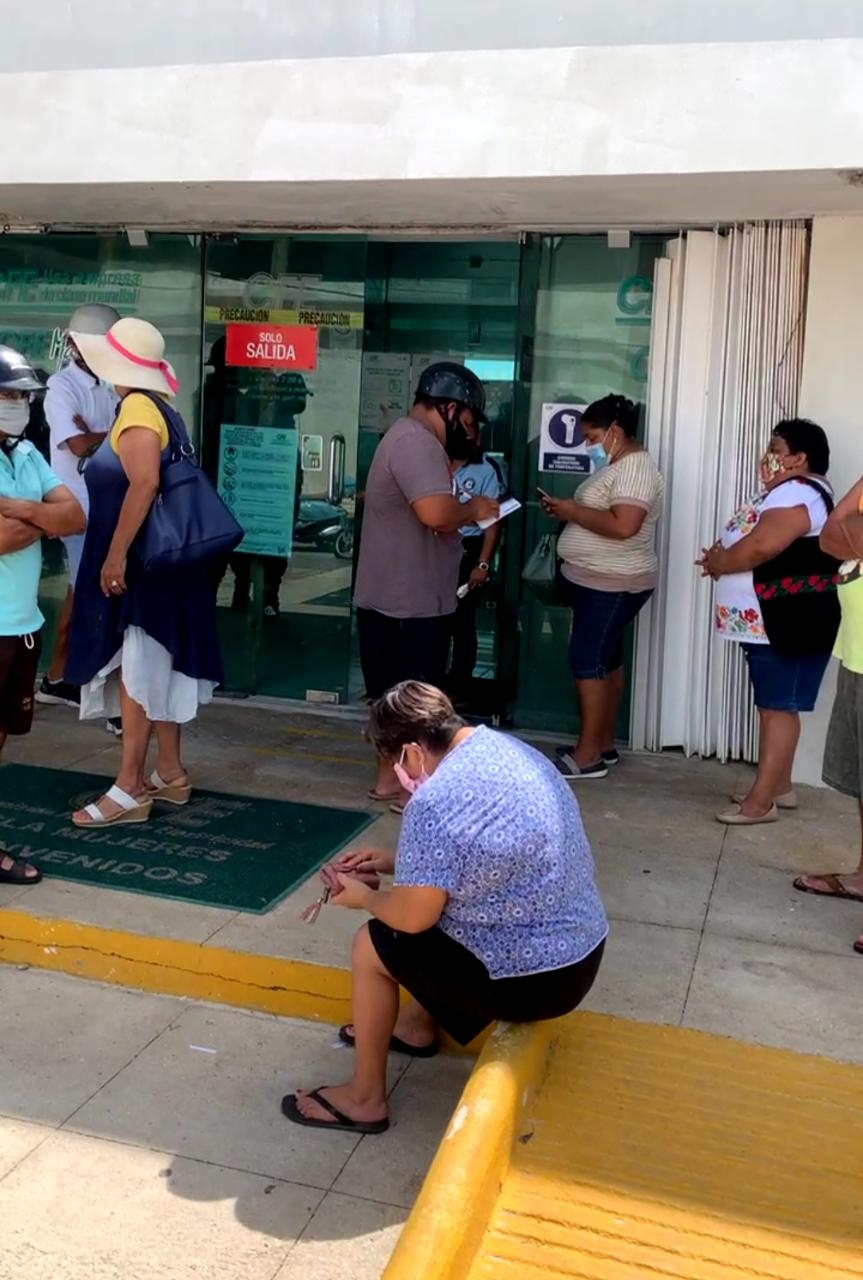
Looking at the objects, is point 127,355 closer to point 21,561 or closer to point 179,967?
point 21,561

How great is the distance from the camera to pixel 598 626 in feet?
19.4

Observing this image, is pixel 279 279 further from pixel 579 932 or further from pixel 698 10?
pixel 579 932

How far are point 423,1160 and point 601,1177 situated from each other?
53 centimetres

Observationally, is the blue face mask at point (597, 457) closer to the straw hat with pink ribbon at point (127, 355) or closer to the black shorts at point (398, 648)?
the black shorts at point (398, 648)

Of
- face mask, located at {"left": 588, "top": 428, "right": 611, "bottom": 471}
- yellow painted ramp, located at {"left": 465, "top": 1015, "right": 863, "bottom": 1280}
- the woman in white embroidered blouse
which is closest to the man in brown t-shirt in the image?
the woman in white embroidered blouse

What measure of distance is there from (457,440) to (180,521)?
1.20m

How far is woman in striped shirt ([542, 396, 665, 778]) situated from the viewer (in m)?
5.73

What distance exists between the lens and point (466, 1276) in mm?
2660

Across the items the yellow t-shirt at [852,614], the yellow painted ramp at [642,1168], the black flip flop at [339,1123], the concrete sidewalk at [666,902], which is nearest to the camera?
the yellow painted ramp at [642,1168]

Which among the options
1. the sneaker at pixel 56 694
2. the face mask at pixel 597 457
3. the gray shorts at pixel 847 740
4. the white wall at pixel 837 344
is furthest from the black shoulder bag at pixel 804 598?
the sneaker at pixel 56 694

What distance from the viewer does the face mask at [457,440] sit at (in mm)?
5203

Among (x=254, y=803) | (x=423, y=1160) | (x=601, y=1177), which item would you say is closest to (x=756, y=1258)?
(x=601, y=1177)

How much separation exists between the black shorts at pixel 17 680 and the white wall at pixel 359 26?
110 inches

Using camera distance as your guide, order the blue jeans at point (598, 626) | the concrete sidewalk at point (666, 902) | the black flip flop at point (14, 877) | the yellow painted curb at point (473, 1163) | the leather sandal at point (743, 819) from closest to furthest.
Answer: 1. the yellow painted curb at point (473, 1163)
2. the concrete sidewalk at point (666, 902)
3. the black flip flop at point (14, 877)
4. the leather sandal at point (743, 819)
5. the blue jeans at point (598, 626)
